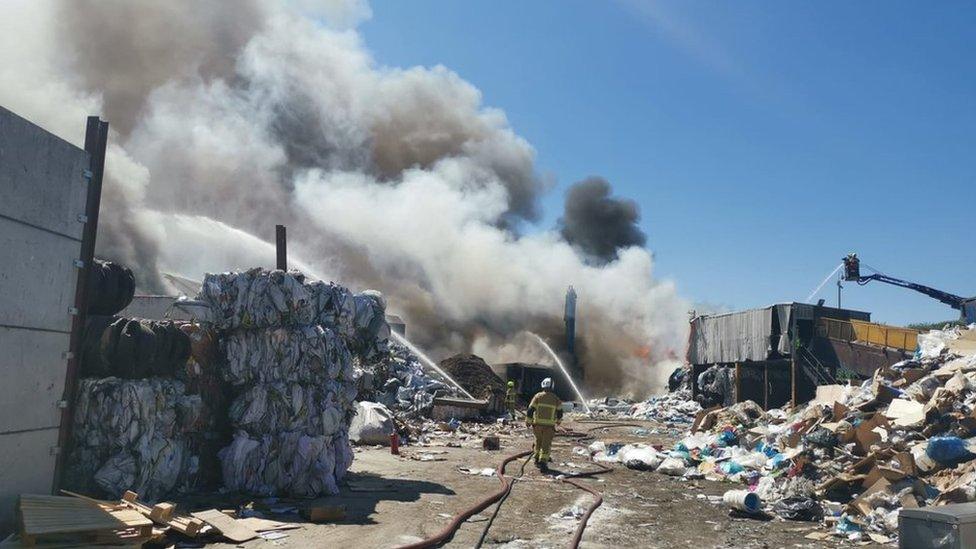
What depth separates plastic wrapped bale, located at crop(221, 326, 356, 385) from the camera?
9750 mm

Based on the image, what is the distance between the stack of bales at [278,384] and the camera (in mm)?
9477

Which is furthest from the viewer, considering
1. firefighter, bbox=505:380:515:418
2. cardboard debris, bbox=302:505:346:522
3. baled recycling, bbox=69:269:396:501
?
firefighter, bbox=505:380:515:418

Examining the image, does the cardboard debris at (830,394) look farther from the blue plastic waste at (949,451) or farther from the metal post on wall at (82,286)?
the metal post on wall at (82,286)

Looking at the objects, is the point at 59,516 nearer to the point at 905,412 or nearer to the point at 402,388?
the point at 905,412

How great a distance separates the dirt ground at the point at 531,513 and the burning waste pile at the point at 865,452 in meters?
0.55

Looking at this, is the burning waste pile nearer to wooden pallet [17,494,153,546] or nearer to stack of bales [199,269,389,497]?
stack of bales [199,269,389,497]

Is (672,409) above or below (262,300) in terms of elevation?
below

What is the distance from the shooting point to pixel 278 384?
32.0 feet

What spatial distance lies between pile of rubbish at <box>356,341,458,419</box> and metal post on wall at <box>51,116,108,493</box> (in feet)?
37.7

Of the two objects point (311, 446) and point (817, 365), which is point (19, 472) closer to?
point (311, 446)

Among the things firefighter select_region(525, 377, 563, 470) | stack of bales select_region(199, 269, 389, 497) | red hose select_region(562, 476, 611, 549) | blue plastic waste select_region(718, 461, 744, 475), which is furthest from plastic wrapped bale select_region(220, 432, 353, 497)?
blue plastic waste select_region(718, 461, 744, 475)

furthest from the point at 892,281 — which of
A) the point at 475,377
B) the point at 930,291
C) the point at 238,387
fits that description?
the point at 238,387

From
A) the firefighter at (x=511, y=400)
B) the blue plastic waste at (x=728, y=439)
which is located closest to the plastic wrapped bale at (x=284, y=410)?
the blue plastic waste at (x=728, y=439)

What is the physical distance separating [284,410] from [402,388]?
12.4m
